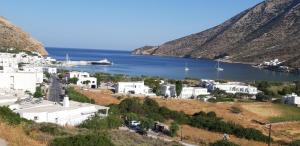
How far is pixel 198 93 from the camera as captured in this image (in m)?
49.7

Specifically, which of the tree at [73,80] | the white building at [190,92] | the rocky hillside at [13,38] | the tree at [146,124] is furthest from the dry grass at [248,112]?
the rocky hillside at [13,38]

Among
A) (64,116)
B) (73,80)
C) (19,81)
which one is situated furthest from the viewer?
(73,80)

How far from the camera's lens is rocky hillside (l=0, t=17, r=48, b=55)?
108 metres

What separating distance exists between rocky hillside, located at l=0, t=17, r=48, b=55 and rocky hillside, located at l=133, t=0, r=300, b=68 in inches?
2499

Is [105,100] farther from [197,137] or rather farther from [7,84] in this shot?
[197,137]

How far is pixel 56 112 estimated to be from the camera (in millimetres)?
22562

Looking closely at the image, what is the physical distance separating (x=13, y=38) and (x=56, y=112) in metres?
95.0

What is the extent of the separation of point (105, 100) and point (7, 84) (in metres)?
7.73

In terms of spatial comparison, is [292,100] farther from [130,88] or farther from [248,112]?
[130,88]

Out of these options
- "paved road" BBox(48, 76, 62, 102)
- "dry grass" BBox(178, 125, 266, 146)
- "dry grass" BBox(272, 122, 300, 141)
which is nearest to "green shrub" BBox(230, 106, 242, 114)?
"dry grass" BBox(272, 122, 300, 141)

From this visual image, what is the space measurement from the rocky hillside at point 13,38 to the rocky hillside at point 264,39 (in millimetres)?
63466

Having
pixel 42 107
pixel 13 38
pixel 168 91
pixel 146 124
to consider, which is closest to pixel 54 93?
pixel 146 124

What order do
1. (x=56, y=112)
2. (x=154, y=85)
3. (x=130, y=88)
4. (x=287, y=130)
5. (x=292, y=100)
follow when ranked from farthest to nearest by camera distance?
(x=154, y=85), (x=130, y=88), (x=292, y=100), (x=287, y=130), (x=56, y=112)

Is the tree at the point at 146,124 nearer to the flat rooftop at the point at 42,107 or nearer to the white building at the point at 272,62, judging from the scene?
the flat rooftop at the point at 42,107
